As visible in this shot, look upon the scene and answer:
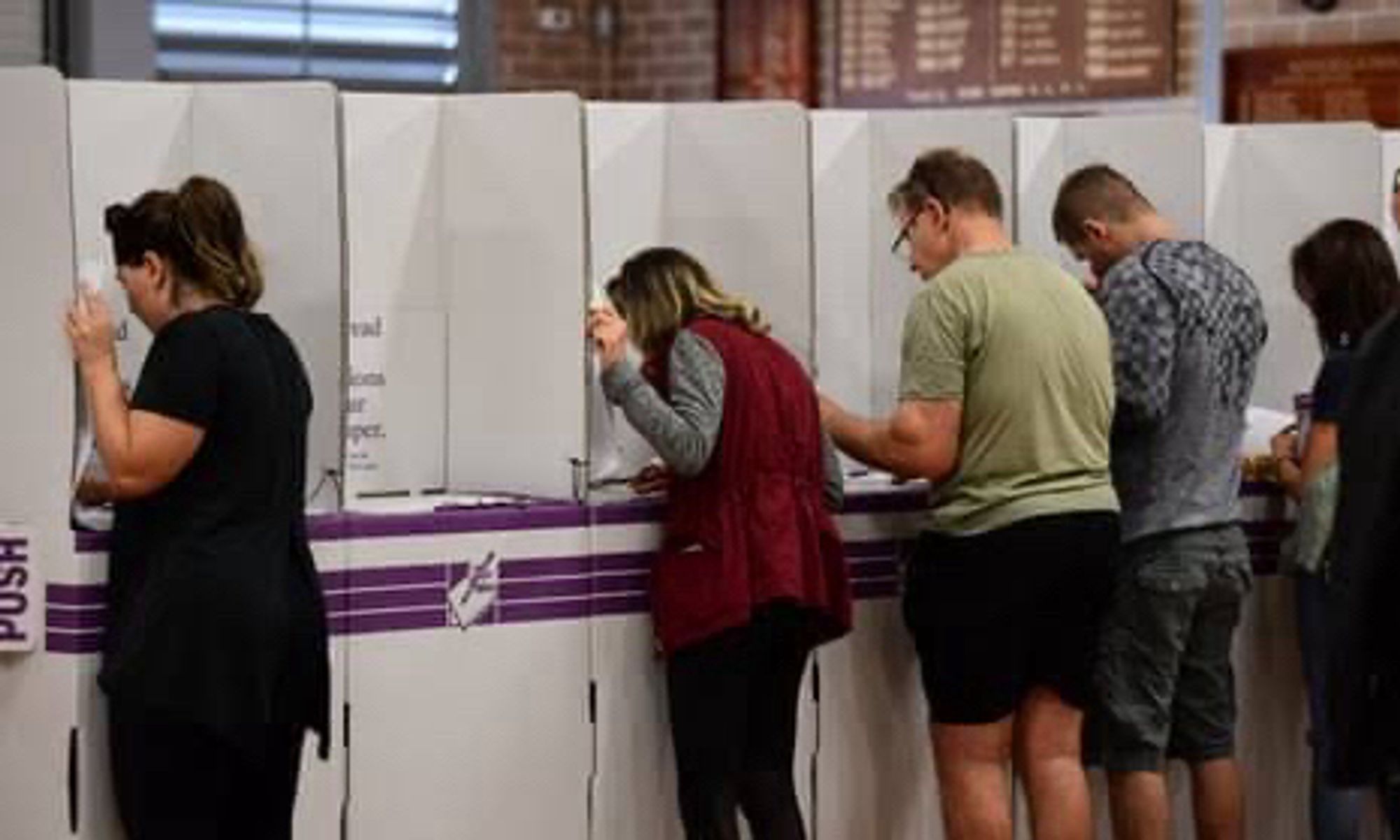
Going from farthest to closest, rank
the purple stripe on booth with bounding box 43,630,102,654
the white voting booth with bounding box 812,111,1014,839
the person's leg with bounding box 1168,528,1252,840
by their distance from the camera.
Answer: the white voting booth with bounding box 812,111,1014,839 → the person's leg with bounding box 1168,528,1252,840 → the purple stripe on booth with bounding box 43,630,102,654

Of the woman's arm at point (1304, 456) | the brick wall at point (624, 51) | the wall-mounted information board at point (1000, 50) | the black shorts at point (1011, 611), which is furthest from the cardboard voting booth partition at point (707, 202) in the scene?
the brick wall at point (624, 51)

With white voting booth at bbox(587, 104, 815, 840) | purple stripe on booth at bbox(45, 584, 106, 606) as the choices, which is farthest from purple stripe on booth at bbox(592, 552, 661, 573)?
purple stripe on booth at bbox(45, 584, 106, 606)

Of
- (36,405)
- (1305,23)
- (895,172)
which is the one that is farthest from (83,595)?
(1305,23)

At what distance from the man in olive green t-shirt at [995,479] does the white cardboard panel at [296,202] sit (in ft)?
2.85

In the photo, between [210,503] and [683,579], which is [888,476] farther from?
[210,503]

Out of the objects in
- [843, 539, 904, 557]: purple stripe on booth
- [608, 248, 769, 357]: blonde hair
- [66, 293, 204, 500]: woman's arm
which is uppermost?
[608, 248, 769, 357]: blonde hair

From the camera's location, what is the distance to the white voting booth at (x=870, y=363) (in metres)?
4.86

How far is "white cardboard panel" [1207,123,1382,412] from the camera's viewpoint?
5445mm

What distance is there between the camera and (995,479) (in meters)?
4.42

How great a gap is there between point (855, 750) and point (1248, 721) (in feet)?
2.77

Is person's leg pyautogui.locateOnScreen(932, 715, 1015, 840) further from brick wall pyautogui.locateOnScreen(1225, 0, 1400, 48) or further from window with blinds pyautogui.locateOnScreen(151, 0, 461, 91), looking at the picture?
window with blinds pyautogui.locateOnScreen(151, 0, 461, 91)

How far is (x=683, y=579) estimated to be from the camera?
4.44 m

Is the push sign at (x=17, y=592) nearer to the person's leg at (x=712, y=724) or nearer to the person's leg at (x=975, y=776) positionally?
the person's leg at (x=712, y=724)

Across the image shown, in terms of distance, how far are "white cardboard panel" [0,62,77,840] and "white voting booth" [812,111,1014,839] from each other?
4.44 feet
